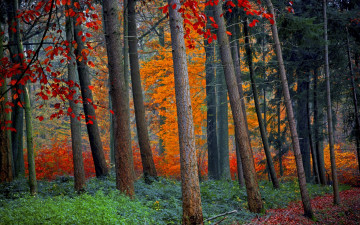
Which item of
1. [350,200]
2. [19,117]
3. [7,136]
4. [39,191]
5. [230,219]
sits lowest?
[350,200]

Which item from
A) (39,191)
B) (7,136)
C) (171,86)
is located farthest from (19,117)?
(171,86)

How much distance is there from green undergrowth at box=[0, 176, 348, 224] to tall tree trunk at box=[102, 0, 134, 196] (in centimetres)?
72

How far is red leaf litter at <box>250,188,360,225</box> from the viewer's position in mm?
8727

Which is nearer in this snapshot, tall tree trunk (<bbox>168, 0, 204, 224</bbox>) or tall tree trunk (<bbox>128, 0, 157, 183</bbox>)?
tall tree trunk (<bbox>168, 0, 204, 224</bbox>)

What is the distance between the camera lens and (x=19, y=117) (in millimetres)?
13859

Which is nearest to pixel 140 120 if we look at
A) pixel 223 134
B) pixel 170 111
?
pixel 170 111

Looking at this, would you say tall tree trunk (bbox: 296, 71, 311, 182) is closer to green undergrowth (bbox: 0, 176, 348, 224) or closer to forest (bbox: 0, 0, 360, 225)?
forest (bbox: 0, 0, 360, 225)

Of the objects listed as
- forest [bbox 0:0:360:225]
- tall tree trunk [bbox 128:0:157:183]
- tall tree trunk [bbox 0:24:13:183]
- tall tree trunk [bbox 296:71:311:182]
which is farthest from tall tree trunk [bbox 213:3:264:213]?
tall tree trunk [bbox 296:71:311:182]

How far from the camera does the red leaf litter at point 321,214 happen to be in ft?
28.6

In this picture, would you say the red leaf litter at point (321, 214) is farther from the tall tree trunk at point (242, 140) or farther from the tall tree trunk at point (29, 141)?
the tall tree trunk at point (29, 141)

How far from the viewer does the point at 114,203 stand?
263 inches

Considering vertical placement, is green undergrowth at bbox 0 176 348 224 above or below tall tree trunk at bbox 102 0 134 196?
below

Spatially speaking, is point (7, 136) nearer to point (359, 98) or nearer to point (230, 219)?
point (230, 219)

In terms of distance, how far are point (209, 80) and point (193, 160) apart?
38.9 feet
